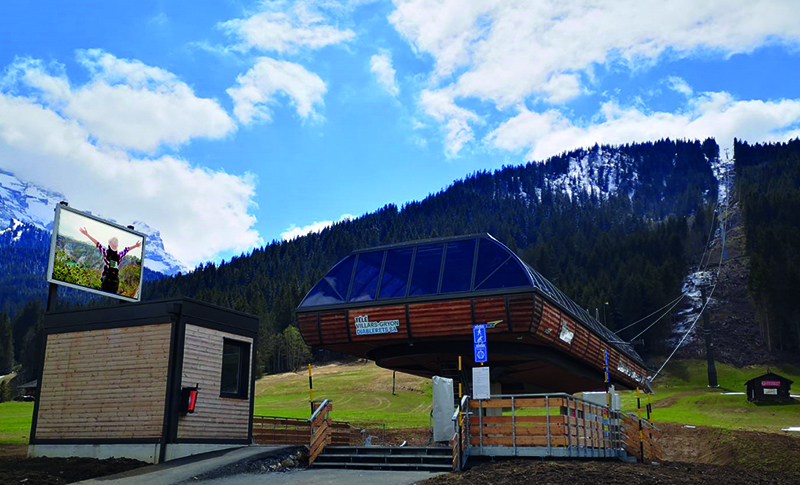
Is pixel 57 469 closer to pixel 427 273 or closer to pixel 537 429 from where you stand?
pixel 537 429

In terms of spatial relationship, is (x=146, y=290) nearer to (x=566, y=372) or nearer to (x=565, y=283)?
(x=565, y=283)

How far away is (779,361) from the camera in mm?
92500

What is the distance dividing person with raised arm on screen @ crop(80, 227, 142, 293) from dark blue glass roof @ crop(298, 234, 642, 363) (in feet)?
21.9

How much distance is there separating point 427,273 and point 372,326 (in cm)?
279

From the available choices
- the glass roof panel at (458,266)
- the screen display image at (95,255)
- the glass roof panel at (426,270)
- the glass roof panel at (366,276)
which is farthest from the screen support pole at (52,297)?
the glass roof panel at (458,266)

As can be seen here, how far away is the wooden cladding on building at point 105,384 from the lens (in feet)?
62.4

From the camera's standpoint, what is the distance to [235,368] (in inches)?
869

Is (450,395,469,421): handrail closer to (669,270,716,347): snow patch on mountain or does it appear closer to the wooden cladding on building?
the wooden cladding on building

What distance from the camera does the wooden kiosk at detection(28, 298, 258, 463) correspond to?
18.9 metres

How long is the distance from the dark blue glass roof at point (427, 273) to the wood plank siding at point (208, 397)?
214 inches

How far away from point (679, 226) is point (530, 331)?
140794 millimetres

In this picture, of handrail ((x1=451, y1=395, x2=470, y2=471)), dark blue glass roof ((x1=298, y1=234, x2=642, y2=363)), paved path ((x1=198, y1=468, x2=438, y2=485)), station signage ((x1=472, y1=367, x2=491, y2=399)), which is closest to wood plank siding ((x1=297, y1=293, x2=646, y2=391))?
dark blue glass roof ((x1=298, y1=234, x2=642, y2=363))

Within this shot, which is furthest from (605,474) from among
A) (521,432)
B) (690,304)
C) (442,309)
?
(690,304)

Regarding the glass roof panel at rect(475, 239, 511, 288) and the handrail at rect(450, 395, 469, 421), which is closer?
the handrail at rect(450, 395, 469, 421)
